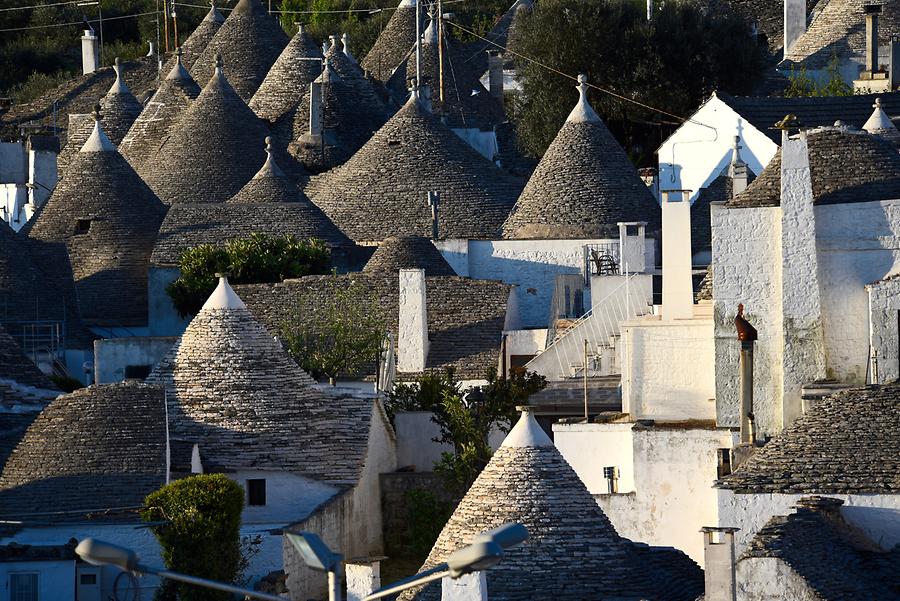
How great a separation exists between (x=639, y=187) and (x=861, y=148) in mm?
19045

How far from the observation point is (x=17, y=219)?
214 feet

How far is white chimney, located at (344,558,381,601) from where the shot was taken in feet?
96.5

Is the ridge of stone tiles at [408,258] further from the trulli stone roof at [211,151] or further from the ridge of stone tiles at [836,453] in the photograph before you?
the ridge of stone tiles at [836,453]

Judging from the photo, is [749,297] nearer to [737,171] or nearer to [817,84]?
[737,171]

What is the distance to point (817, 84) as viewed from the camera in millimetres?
65500

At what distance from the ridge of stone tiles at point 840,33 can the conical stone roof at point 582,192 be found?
44.6 ft

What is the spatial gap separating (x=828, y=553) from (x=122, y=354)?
61.8ft

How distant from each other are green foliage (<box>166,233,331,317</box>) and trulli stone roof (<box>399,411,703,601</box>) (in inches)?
787

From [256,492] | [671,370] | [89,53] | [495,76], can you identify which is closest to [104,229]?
[495,76]

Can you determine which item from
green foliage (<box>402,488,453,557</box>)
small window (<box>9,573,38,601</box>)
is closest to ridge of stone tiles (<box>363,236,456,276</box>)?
green foliage (<box>402,488,453,557</box>)

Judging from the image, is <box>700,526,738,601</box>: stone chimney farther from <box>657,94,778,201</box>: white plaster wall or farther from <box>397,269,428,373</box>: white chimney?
<box>657,94,778,201</box>: white plaster wall

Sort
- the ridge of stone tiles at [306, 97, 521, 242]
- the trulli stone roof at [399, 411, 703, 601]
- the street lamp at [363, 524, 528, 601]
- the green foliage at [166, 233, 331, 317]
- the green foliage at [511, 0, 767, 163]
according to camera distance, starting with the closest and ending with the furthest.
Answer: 1. the street lamp at [363, 524, 528, 601]
2. the trulli stone roof at [399, 411, 703, 601]
3. the green foliage at [166, 233, 331, 317]
4. the ridge of stone tiles at [306, 97, 521, 242]
5. the green foliage at [511, 0, 767, 163]

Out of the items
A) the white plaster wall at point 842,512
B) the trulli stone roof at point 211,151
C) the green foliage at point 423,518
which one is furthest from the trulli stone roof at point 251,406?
the trulli stone roof at point 211,151

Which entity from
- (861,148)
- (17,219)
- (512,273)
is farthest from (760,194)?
(17,219)
